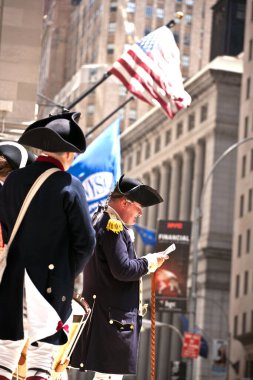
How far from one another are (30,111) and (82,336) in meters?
9.50

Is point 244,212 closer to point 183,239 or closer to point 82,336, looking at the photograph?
point 183,239

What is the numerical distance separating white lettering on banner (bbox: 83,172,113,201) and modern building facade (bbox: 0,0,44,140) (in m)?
1.95

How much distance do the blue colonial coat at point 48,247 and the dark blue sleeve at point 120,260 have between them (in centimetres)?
114

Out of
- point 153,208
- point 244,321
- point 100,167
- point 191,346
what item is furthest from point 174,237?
point 153,208

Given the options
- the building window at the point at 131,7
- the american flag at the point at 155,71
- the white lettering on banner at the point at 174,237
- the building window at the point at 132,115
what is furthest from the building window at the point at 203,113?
the american flag at the point at 155,71

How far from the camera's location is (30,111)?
17.5 metres

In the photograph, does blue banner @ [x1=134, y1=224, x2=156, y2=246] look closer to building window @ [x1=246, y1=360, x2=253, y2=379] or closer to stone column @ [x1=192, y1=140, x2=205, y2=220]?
building window @ [x1=246, y1=360, x2=253, y2=379]

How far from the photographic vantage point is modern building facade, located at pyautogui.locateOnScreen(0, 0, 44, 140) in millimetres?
17391

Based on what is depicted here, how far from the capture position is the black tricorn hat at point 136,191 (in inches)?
329

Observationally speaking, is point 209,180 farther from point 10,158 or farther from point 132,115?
point 10,158

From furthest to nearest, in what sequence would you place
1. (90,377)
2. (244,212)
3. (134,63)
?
(244,212) < (134,63) < (90,377)

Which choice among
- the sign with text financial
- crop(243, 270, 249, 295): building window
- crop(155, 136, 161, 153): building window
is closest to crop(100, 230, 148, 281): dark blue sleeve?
the sign with text financial

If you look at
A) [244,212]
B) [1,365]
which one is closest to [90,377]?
[1,365]

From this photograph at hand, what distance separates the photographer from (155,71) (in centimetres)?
1819
